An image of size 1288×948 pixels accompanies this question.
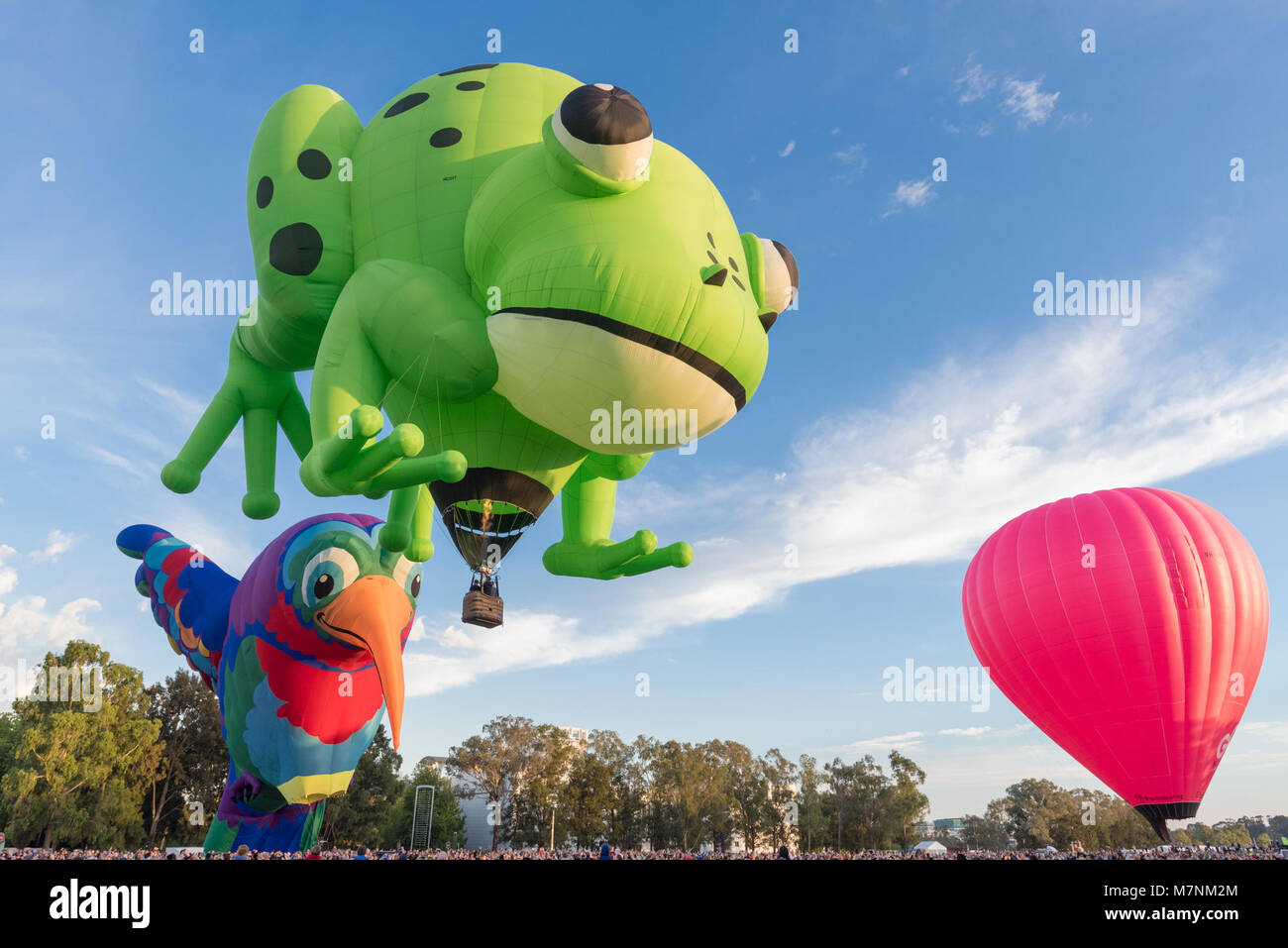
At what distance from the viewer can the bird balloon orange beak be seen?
31.4ft

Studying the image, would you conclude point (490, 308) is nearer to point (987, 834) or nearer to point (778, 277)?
point (778, 277)

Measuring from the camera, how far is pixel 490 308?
6.81 meters

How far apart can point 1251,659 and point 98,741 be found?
33.2 metres

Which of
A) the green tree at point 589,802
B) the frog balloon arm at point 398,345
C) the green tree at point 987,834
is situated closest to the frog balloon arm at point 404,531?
the frog balloon arm at point 398,345

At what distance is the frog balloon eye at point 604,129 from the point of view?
6.17 meters

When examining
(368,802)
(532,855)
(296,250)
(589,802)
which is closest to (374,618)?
(532,855)

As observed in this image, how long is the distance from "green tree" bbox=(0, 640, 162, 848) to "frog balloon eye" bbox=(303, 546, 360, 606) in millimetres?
22981

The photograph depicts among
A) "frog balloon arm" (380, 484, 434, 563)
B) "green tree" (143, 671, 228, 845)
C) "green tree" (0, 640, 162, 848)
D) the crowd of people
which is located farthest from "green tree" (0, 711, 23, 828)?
"frog balloon arm" (380, 484, 434, 563)

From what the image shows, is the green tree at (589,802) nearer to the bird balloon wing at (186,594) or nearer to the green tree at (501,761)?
the green tree at (501,761)

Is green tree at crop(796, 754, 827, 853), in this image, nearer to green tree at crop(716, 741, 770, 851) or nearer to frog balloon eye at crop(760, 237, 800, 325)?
green tree at crop(716, 741, 770, 851)

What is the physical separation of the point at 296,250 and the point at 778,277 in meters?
4.31

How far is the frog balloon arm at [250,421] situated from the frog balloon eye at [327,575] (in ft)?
4.43
